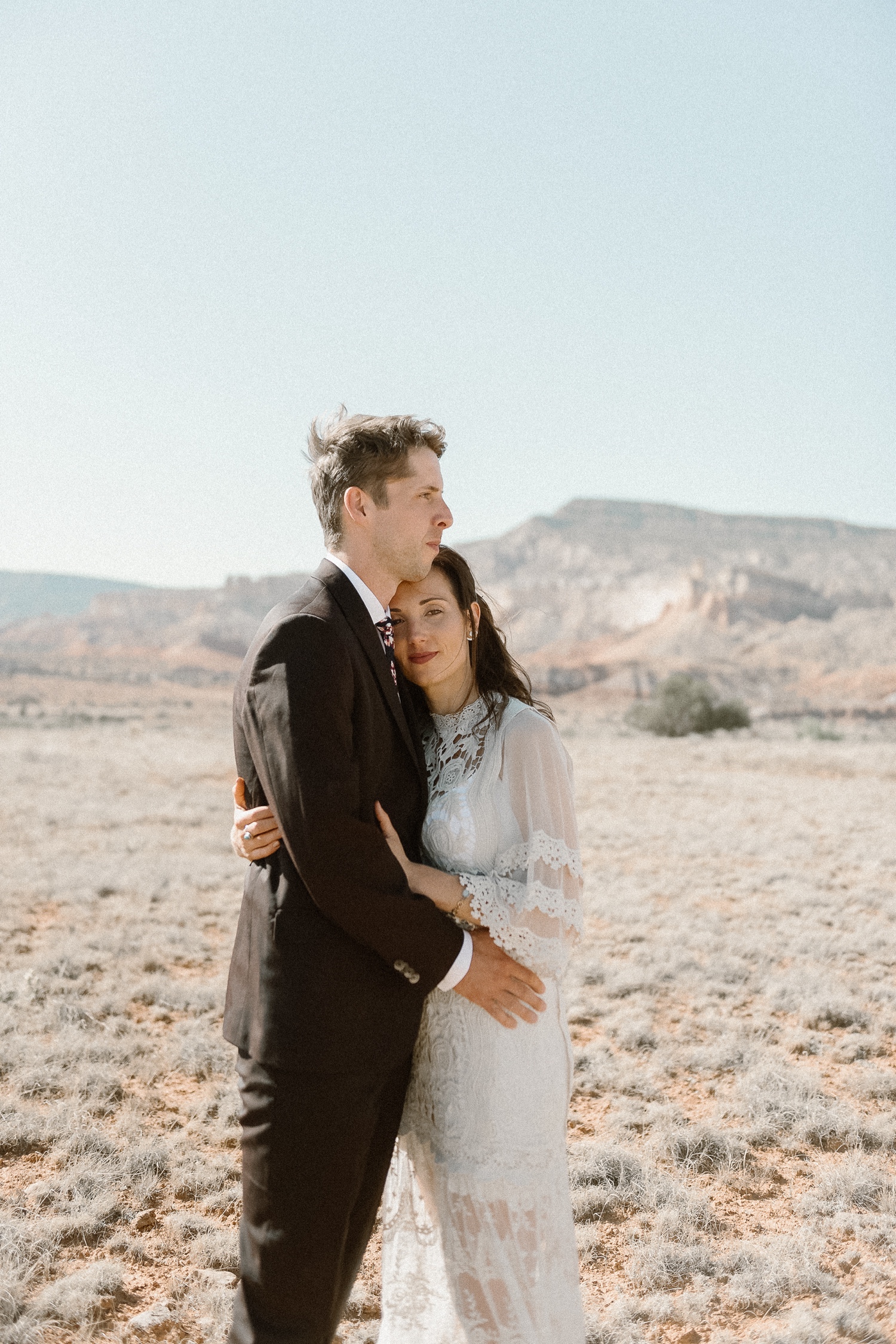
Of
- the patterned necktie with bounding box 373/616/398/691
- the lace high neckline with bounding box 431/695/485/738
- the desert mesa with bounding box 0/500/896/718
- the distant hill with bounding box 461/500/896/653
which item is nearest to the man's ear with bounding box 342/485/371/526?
the patterned necktie with bounding box 373/616/398/691

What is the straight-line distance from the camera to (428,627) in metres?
2.35

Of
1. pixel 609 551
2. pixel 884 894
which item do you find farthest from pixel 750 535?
pixel 884 894

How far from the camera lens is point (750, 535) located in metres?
120

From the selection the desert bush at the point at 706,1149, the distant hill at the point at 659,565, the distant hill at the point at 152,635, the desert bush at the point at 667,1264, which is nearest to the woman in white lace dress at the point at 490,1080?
the desert bush at the point at 667,1264

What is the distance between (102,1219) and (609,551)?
10025cm

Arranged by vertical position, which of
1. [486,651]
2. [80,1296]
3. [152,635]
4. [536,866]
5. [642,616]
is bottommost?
[80,1296]

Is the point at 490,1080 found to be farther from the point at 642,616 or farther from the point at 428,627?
the point at 642,616

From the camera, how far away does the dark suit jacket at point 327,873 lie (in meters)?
1.78

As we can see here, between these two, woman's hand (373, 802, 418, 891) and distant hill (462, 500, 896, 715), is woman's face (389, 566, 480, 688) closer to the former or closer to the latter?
woman's hand (373, 802, 418, 891)

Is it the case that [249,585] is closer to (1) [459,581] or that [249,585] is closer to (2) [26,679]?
(2) [26,679]

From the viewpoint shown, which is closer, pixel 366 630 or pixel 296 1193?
pixel 296 1193

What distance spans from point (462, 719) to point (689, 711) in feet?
88.9

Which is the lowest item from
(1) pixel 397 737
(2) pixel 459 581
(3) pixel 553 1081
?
(3) pixel 553 1081

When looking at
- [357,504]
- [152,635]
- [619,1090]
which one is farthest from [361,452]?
[152,635]
